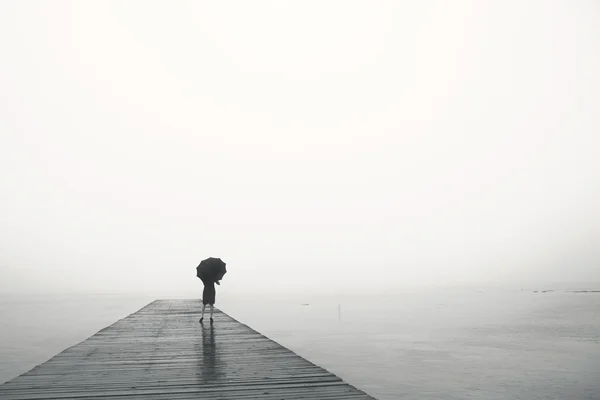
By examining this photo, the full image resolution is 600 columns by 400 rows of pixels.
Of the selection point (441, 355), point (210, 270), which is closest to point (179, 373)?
point (210, 270)

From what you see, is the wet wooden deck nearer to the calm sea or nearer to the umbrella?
the umbrella

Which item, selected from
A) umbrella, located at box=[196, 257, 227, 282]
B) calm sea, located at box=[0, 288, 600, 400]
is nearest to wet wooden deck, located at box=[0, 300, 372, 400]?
umbrella, located at box=[196, 257, 227, 282]

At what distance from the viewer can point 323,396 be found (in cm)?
641

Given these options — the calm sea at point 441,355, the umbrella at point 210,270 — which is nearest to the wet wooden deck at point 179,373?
the umbrella at point 210,270

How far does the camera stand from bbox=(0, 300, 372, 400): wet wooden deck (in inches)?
265

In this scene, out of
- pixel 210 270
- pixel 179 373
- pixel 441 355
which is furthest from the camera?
pixel 441 355

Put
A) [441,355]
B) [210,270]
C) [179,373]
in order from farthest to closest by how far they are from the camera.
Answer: [441,355], [210,270], [179,373]

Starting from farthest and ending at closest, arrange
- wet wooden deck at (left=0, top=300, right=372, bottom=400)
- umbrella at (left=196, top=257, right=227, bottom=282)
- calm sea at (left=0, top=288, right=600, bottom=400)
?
calm sea at (left=0, top=288, right=600, bottom=400), umbrella at (left=196, top=257, right=227, bottom=282), wet wooden deck at (left=0, top=300, right=372, bottom=400)

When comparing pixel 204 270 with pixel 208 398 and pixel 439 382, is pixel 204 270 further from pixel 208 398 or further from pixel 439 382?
pixel 439 382

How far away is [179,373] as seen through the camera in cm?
824

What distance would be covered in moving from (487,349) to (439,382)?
12333 millimetres

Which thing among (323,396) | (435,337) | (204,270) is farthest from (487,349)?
(323,396)

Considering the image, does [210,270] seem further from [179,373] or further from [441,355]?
[441,355]

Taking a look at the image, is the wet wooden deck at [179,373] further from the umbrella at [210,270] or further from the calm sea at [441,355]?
the calm sea at [441,355]
